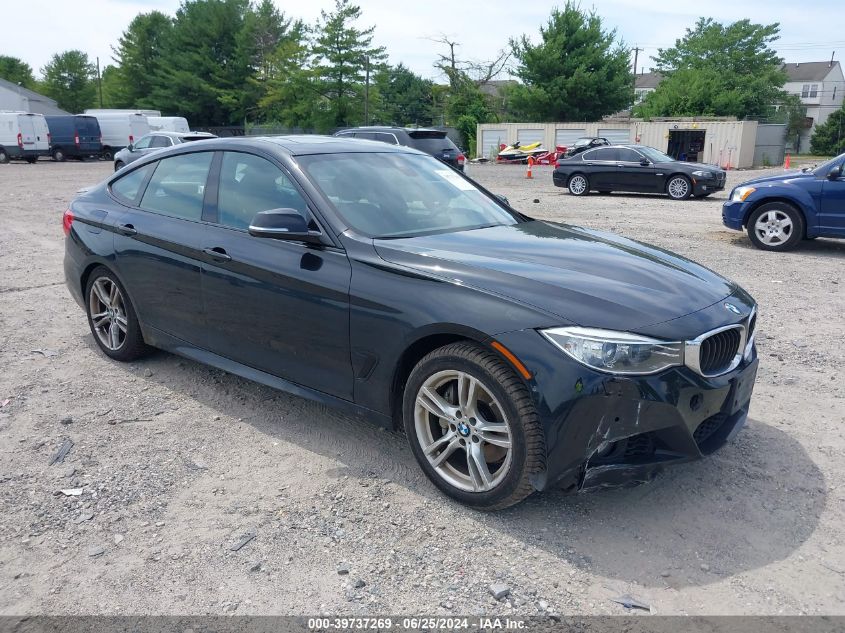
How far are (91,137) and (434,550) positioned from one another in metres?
39.8

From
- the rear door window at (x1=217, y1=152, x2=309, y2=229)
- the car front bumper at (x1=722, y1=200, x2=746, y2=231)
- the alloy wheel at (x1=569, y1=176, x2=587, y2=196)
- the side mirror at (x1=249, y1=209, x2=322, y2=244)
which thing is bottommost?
the alloy wheel at (x1=569, y1=176, x2=587, y2=196)

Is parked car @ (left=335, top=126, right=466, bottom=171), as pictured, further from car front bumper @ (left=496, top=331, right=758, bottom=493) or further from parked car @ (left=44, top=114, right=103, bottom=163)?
parked car @ (left=44, top=114, right=103, bottom=163)

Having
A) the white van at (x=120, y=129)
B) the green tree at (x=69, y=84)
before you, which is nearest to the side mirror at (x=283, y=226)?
the white van at (x=120, y=129)

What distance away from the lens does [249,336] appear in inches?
159

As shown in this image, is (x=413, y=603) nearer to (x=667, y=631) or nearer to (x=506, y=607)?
(x=506, y=607)

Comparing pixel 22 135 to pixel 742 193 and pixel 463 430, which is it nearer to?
pixel 742 193

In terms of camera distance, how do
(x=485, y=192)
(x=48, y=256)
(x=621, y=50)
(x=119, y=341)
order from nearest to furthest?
(x=485, y=192)
(x=119, y=341)
(x=48, y=256)
(x=621, y=50)

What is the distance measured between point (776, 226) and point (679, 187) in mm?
8447

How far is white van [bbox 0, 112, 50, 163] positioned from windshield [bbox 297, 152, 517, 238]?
3635cm

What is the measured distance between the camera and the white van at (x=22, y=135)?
113ft

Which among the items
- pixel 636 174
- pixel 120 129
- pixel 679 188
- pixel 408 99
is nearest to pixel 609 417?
pixel 679 188

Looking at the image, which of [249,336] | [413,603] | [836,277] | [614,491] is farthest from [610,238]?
[836,277]

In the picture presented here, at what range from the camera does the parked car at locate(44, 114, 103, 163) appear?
36406 millimetres

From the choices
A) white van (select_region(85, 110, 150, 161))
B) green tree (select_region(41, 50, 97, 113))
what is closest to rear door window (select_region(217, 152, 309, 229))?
white van (select_region(85, 110, 150, 161))
